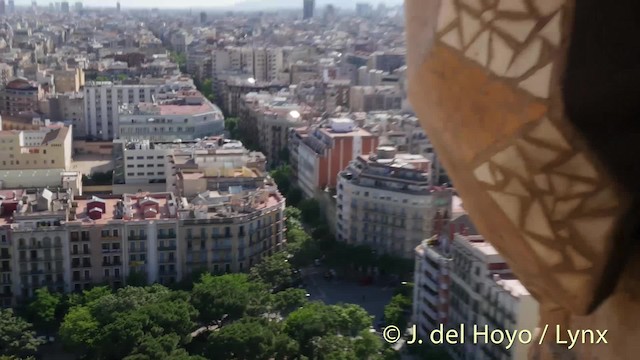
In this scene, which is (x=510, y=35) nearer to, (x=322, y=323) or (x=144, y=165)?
(x=322, y=323)

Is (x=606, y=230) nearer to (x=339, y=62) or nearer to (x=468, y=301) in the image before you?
(x=468, y=301)

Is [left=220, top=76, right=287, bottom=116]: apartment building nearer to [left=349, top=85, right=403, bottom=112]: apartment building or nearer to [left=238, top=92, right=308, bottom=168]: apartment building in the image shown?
[left=238, top=92, right=308, bottom=168]: apartment building

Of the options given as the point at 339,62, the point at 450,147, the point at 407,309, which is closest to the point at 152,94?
the point at 339,62

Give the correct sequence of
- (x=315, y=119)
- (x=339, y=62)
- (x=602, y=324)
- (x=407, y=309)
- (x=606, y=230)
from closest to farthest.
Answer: (x=606, y=230) → (x=602, y=324) → (x=407, y=309) → (x=315, y=119) → (x=339, y=62)

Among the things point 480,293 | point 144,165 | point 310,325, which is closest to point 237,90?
point 144,165

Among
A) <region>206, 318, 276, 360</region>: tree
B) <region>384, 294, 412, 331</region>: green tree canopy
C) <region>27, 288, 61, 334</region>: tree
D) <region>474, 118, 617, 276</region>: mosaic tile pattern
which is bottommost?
<region>27, 288, 61, 334</region>: tree

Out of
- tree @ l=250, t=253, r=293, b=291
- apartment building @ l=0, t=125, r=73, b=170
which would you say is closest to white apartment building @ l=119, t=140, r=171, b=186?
apartment building @ l=0, t=125, r=73, b=170
